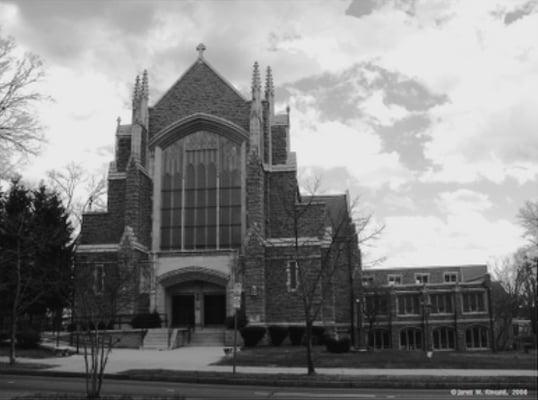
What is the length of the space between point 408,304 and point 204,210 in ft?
124

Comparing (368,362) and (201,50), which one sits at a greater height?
(201,50)

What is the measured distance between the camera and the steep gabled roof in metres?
39.4

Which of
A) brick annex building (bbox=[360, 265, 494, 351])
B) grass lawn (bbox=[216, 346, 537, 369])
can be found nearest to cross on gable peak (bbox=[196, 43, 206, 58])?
grass lawn (bbox=[216, 346, 537, 369])

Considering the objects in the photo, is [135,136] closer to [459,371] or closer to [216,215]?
[216,215]

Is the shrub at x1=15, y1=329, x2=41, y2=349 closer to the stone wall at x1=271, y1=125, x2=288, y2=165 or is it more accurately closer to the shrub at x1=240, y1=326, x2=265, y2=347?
the shrub at x1=240, y1=326, x2=265, y2=347

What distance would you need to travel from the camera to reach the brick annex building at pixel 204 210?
36219 millimetres

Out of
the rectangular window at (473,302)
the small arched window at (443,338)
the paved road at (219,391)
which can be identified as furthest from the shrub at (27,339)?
the rectangular window at (473,302)

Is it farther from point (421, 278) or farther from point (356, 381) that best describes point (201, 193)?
point (421, 278)

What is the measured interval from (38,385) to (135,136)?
80.2 ft

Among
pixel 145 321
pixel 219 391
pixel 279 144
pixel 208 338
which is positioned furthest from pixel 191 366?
pixel 279 144

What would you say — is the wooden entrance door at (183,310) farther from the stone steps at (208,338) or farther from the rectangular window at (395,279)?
the rectangular window at (395,279)

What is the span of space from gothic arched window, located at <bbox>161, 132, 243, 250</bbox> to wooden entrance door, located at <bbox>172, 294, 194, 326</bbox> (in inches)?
122

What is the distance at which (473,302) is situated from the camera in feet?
222

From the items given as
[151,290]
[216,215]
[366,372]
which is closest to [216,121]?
[216,215]
